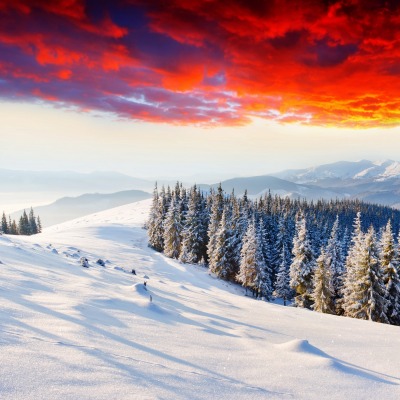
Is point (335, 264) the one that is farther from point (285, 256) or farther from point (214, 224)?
point (214, 224)

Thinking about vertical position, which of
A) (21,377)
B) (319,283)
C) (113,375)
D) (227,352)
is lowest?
(319,283)

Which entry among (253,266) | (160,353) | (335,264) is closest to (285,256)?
(335,264)

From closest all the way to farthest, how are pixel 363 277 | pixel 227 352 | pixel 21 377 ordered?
pixel 21 377 → pixel 227 352 → pixel 363 277

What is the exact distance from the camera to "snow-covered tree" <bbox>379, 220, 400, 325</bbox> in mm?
31281

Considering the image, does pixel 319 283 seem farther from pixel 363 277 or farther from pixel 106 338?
pixel 106 338

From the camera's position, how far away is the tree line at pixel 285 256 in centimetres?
3055

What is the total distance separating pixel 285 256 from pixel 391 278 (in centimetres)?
1941

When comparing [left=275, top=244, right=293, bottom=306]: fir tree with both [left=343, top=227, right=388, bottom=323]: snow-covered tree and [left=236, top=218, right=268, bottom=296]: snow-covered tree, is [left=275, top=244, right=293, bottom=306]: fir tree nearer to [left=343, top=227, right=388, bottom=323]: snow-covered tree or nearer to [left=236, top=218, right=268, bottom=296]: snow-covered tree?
[left=236, top=218, right=268, bottom=296]: snow-covered tree

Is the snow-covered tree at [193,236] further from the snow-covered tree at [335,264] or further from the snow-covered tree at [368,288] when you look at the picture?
the snow-covered tree at [368,288]

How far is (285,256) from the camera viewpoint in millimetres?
50281

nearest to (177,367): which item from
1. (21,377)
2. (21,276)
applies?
(21,377)

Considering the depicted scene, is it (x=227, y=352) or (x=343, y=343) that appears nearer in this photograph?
(x=227, y=352)

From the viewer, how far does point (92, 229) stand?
7206cm

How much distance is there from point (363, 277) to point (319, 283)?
5980 millimetres
